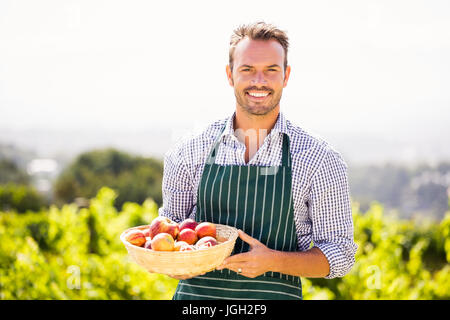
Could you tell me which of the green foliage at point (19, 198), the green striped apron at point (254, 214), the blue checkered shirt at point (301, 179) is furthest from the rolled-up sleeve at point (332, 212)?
the green foliage at point (19, 198)

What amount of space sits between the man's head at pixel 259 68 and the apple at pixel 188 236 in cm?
59

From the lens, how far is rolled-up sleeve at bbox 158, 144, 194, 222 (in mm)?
2148

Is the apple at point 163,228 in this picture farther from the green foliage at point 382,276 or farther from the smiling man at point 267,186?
the green foliage at point 382,276

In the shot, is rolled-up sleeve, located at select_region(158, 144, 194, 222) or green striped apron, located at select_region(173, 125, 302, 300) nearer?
green striped apron, located at select_region(173, 125, 302, 300)

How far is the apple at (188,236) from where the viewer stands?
1852 mm

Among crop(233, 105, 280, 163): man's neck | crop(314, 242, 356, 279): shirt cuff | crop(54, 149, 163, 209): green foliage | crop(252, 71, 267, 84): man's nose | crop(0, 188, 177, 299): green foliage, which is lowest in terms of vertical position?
crop(0, 188, 177, 299): green foliage

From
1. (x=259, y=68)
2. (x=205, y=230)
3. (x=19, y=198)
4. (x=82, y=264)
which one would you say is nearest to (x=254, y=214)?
(x=205, y=230)

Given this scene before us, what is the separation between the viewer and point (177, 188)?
7.06 ft

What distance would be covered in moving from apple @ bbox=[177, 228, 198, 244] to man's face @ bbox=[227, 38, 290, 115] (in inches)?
23.1

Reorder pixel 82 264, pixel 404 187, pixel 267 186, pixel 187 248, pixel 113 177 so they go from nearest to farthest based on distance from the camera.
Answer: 1. pixel 187 248
2. pixel 267 186
3. pixel 82 264
4. pixel 404 187
5. pixel 113 177

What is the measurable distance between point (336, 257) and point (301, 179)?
0.36m

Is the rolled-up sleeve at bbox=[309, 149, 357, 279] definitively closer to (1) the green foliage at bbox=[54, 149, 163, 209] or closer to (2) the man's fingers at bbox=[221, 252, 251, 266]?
(2) the man's fingers at bbox=[221, 252, 251, 266]

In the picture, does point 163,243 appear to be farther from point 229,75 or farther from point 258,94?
point 229,75

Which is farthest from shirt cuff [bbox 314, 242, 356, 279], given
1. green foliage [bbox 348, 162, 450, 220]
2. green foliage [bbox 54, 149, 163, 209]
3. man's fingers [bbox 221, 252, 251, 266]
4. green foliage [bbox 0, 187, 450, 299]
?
green foliage [bbox 54, 149, 163, 209]
